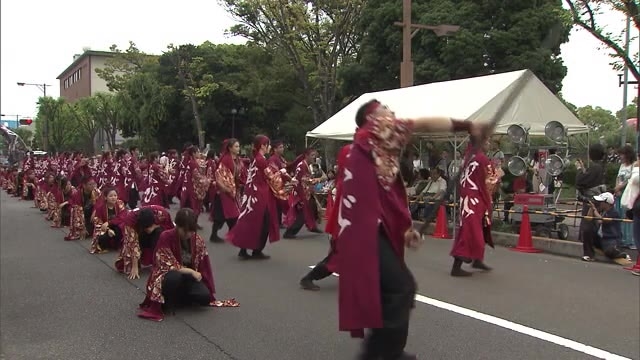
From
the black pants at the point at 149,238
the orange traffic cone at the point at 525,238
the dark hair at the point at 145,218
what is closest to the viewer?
the dark hair at the point at 145,218

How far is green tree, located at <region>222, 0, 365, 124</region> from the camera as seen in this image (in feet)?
72.3

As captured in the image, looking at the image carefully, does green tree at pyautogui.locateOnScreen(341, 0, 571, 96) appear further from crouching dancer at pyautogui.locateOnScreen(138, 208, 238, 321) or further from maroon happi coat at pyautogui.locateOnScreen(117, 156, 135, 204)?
crouching dancer at pyautogui.locateOnScreen(138, 208, 238, 321)

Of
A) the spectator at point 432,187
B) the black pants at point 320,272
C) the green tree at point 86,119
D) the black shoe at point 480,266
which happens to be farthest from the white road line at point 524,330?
the green tree at point 86,119

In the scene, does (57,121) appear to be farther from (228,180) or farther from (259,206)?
(259,206)

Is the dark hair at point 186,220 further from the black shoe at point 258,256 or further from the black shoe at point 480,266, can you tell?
the black shoe at point 480,266

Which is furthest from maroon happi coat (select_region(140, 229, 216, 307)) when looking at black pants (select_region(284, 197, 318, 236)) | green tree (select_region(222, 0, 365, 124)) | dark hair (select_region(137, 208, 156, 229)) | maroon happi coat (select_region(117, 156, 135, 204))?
green tree (select_region(222, 0, 365, 124))

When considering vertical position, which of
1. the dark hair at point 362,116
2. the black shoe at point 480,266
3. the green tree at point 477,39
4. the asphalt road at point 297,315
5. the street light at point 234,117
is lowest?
the asphalt road at point 297,315

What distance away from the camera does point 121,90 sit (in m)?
40.8

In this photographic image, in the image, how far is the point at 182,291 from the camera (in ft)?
19.5

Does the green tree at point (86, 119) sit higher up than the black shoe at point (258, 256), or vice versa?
the green tree at point (86, 119)

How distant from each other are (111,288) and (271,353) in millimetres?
3192

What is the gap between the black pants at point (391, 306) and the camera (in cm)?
298

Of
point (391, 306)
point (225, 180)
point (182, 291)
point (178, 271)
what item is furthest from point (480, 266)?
point (391, 306)

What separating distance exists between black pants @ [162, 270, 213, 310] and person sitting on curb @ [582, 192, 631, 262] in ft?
18.8
